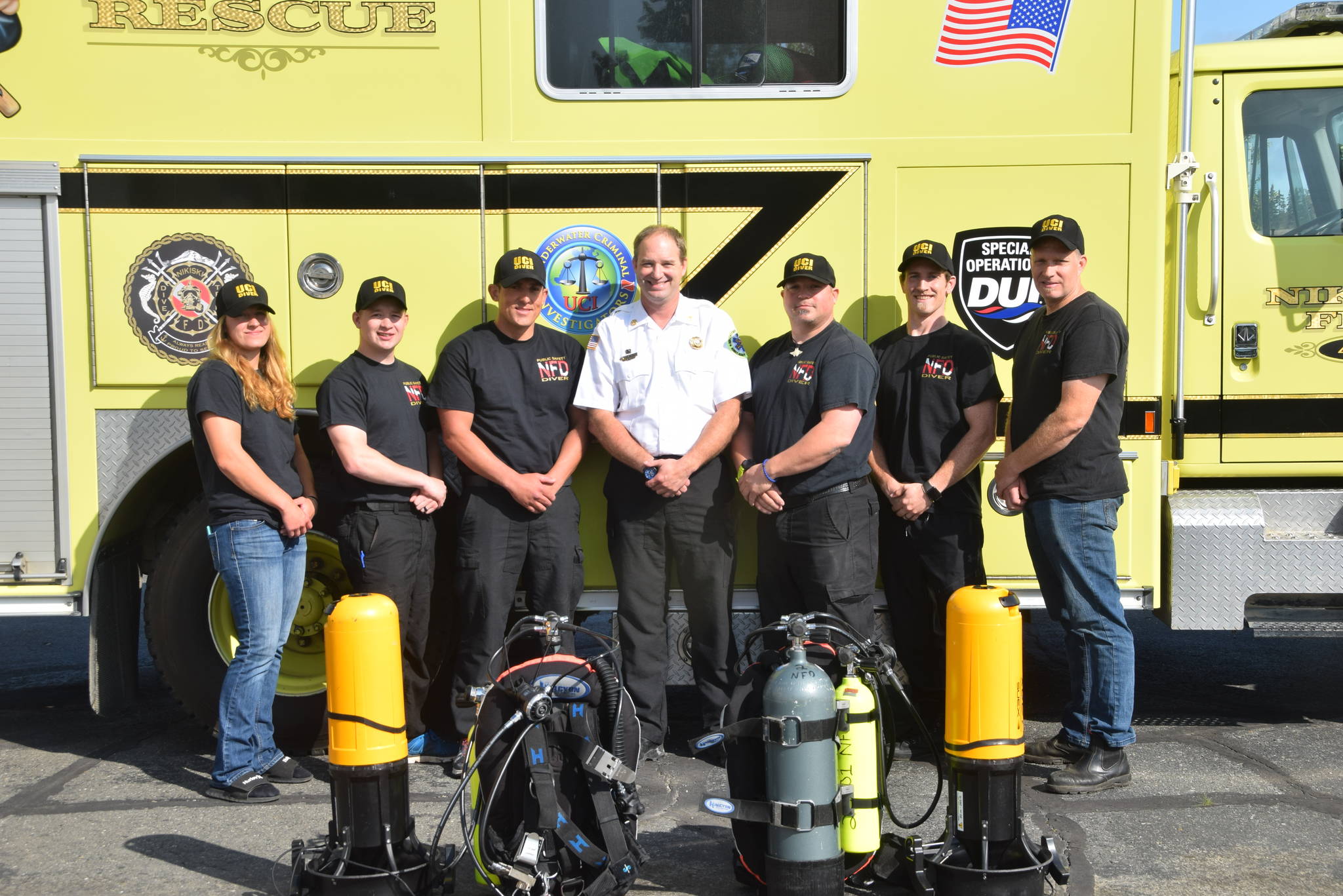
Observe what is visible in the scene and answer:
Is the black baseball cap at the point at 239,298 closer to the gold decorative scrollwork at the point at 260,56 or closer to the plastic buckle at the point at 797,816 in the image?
the gold decorative scrollwork at the point at 260,56

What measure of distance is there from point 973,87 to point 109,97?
11.4ft

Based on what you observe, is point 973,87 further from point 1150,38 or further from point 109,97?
point 109,97

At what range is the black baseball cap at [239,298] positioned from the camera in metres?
4.13

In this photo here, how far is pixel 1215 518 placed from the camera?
4602 mm

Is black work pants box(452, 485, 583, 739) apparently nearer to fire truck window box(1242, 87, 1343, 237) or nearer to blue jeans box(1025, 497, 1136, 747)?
blue jeans box(1025, 497, 1136, 747)

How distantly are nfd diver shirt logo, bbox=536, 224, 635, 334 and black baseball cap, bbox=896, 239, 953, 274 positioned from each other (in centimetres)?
110

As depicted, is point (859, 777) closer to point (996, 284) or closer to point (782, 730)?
point (782, 730)

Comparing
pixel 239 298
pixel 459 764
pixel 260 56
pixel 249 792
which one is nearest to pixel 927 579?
pixel 459 764

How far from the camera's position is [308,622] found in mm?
4852

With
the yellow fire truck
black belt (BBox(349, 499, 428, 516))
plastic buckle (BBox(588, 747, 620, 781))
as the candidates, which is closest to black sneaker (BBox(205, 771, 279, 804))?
the yellow fire truck

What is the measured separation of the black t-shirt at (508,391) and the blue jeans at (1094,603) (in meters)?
1.93

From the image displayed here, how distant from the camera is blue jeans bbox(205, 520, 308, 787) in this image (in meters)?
4.17

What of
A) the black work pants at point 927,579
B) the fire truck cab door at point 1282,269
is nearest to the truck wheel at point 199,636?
the black work pants at point 927,579

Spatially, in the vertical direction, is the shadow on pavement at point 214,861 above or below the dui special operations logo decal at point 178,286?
below
